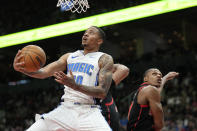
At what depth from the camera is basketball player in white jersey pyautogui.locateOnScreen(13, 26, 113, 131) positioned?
3.16 m

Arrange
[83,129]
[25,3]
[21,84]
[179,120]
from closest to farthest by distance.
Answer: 1. [83,129]
2. [179,120]
3. [25,3]
4. [21,84]

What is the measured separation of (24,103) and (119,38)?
660 cm

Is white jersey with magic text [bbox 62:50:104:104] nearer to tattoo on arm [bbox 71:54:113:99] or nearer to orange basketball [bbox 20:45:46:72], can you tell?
tattoo on arm [bbox 71:54:113:99]

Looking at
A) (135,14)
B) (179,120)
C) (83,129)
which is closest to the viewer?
(83,129)

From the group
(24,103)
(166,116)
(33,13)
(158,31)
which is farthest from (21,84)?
(166,116)

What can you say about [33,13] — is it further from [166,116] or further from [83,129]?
[83,129]

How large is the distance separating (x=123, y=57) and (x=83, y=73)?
13380 millimetres

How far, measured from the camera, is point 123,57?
16781 mm

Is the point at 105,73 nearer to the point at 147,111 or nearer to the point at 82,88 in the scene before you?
the point at 82,88

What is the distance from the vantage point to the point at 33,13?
15.6 metres

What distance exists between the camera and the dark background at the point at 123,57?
10.9m

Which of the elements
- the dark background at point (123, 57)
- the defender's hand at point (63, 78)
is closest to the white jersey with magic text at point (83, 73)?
the defender's hand at point (63, 78)

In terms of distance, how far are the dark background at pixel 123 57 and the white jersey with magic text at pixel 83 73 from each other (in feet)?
17.4

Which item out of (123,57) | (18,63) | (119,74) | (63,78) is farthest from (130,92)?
(123,57)
